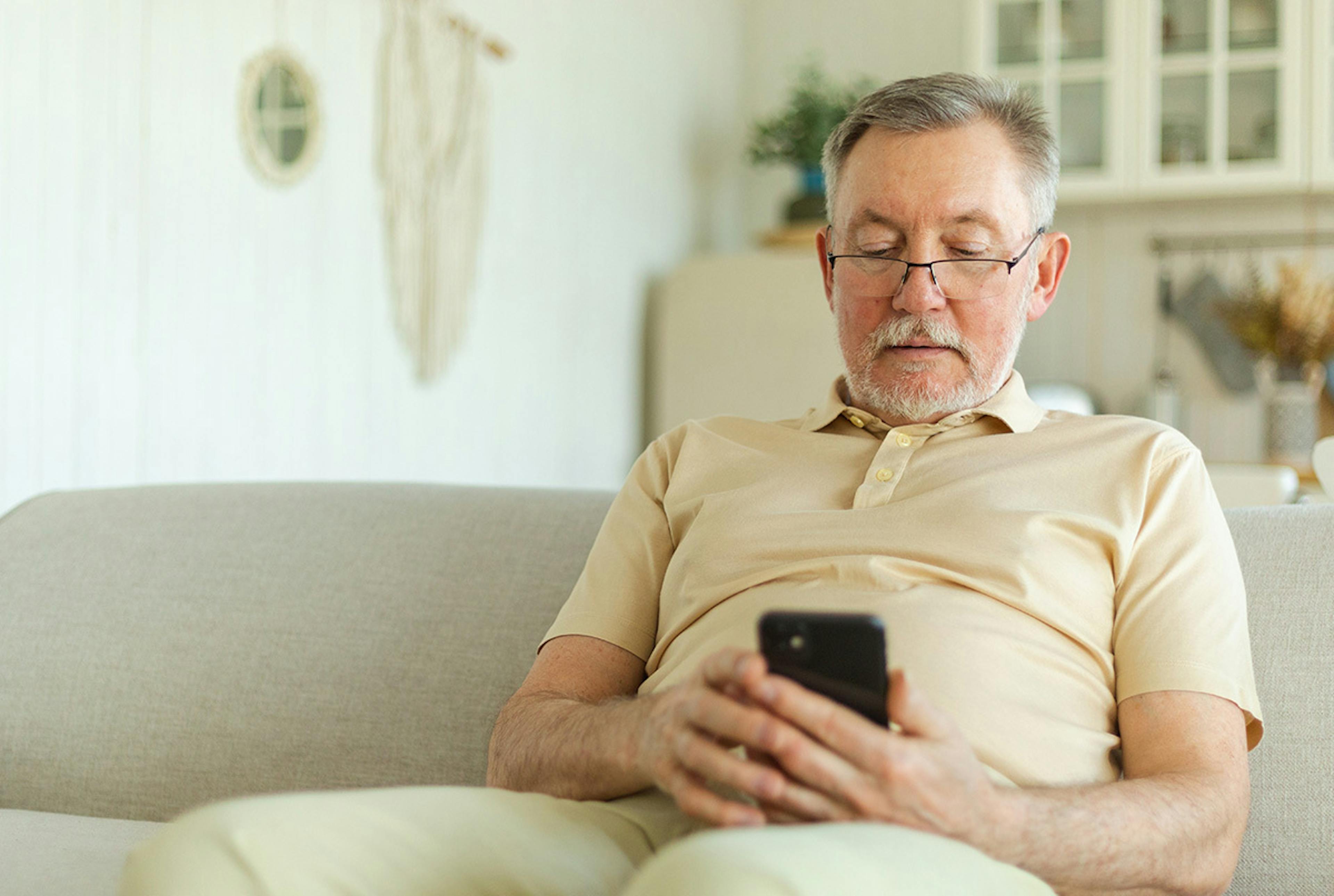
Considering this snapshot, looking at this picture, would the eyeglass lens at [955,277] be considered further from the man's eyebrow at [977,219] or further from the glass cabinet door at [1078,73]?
the glass cabinet door at [1078,73]

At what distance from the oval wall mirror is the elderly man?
1241 mm

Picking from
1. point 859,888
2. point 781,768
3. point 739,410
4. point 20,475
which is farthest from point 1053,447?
point 739,410

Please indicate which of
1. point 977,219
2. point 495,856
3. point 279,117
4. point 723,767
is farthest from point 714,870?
point 279,117

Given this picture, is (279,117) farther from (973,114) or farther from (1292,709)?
(1292,709)

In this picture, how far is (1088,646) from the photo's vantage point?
1.10 meters

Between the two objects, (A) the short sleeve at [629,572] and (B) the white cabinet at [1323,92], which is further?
(B) the white cabinet at [1323,92]

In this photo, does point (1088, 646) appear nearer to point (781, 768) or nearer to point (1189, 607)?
point (1189, 607)

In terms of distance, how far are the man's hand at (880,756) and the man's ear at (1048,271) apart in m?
0.68

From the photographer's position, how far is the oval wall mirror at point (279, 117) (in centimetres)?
220

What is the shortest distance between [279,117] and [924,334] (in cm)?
150

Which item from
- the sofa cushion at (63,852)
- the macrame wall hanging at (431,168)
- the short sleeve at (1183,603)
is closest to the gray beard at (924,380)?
the short sleeve at (1183,603)

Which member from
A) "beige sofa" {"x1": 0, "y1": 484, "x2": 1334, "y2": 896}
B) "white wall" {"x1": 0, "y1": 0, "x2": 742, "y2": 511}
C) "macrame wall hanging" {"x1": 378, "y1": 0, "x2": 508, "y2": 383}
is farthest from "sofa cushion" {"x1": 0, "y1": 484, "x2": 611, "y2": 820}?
"macrame wall hanging" {"x1": 378, "y1": 0, "x2": 508, "y2": 383}

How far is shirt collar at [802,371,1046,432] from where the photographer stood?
1268 millimetres

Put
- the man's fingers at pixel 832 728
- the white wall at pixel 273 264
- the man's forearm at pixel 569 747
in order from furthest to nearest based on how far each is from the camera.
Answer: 1. the white wall at pixel 273 264
2. the man's forearm at pixel 569 747
3. the man's fingers at pixel 832 728
